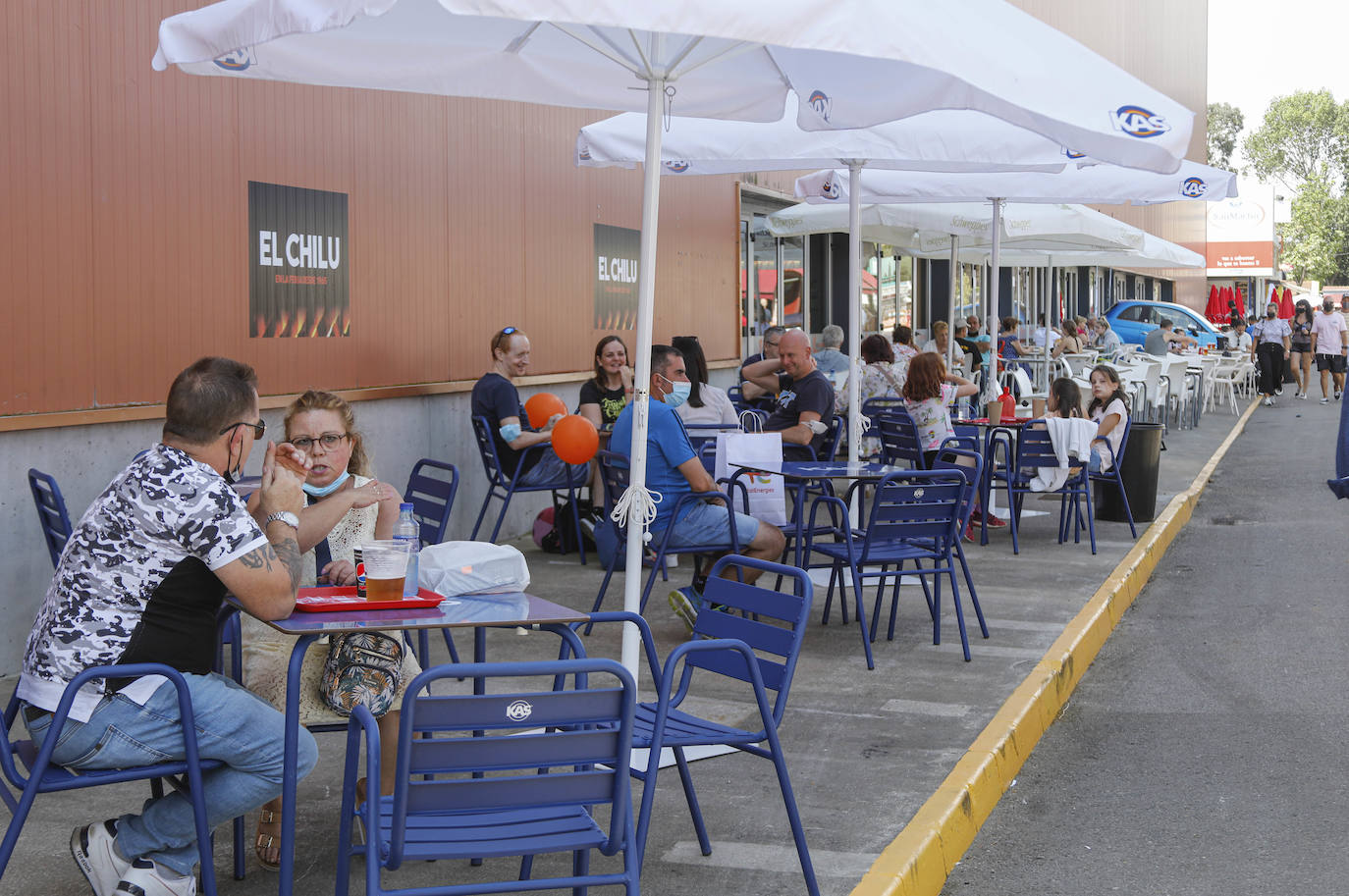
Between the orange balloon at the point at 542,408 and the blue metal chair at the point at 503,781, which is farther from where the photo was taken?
the orange balloon at the point at 542,408

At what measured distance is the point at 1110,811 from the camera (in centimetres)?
501

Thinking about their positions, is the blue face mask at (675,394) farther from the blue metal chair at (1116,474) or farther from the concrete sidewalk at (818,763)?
the blue metal chair at (1116,474)

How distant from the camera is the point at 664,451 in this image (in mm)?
6938

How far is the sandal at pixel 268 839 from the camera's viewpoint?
13.3 ft

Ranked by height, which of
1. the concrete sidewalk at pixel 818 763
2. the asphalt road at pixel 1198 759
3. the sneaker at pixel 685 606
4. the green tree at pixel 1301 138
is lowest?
the asphalt road at pixel 1198 759

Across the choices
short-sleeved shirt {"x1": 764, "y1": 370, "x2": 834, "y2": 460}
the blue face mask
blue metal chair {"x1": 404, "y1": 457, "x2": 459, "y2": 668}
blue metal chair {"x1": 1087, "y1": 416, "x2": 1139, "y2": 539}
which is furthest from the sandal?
blue metal chair {"x1": 1087, "y1": 416, "x2": 1139, "y2": 539}

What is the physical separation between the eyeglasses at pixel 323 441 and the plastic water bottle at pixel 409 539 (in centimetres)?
52

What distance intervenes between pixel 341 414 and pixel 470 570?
88cm

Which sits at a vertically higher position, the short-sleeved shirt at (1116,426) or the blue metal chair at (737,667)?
the short-sleeved shirt at (1116,426)

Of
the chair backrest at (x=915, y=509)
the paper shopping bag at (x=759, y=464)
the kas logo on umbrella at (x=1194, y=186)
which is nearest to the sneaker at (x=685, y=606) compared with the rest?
the paper shopping bag at (x=759, y=464)

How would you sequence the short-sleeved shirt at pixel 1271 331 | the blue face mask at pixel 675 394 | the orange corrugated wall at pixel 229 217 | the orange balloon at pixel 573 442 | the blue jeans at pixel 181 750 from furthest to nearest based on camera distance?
the short-sleeved shirt at pixel 1271 331
the blue face mask at pixel 675 394
the orange corrugated wall at pixel 229 217
the orange balloon at pixel 573 442
the blue jeans at pixel 181 750

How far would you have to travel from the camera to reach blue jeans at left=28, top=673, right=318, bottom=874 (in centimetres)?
338

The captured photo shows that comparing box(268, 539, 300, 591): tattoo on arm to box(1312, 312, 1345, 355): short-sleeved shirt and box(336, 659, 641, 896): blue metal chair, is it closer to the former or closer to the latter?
box(336, 659, 641, 896): blue metal chair

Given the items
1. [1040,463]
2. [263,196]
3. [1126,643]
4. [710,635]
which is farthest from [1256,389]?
[710,635]
